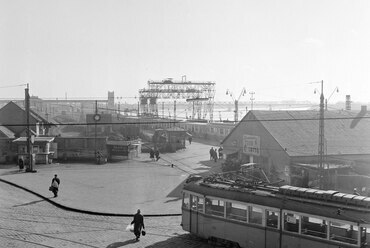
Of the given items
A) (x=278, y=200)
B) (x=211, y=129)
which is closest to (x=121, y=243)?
(x=278, y=200)

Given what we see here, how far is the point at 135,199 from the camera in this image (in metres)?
26.6

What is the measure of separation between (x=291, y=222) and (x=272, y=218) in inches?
30.9

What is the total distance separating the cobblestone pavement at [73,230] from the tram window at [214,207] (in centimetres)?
133

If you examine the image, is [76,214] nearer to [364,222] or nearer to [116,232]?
[116,232]

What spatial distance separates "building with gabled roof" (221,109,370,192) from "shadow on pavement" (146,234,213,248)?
1375 centimetres

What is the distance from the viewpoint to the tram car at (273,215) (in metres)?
14.1

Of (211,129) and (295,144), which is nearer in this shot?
(295,144)

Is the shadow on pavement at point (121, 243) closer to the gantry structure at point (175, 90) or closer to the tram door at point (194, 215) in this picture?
the tram door at point (194, 215)

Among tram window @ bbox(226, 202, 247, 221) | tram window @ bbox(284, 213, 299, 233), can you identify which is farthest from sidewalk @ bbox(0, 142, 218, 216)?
tram window @ bbox(284, 213, 299, 233)

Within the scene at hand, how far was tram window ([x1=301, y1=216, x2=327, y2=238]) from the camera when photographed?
14663 mm

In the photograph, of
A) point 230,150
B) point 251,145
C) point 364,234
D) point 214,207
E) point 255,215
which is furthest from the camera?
point 230,150

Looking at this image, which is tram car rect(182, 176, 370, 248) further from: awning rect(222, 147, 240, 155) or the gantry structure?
the gantry structure

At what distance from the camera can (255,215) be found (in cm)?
1653

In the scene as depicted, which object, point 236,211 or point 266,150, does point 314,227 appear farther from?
point 266,150
